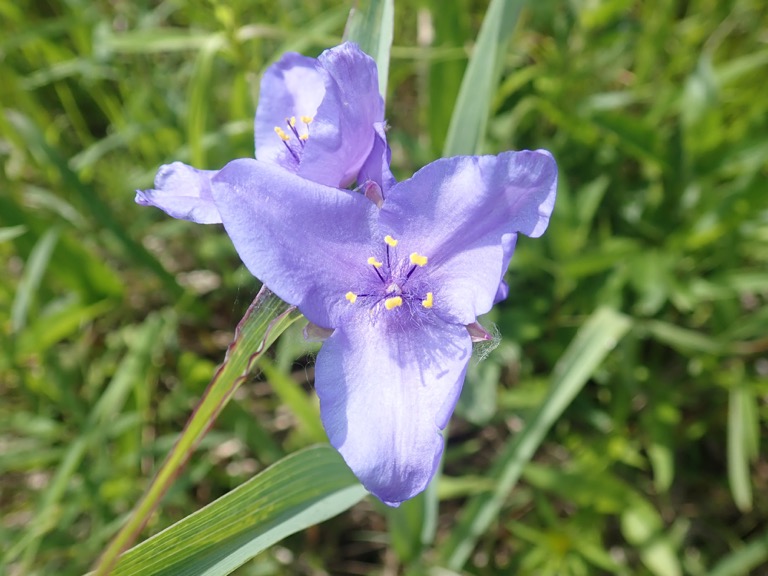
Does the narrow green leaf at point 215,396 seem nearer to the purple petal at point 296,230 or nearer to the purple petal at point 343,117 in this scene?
the purple petal at point 296,230

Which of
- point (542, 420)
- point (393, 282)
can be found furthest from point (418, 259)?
point (542, 420)

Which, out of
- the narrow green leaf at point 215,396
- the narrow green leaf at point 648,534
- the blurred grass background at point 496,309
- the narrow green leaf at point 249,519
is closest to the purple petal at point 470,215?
the narrow green leaf at point 215,396

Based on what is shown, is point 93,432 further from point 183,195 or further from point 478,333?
point 478,333

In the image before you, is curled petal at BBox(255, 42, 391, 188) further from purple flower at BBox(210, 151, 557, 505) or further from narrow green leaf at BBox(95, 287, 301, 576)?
narrow green leaf at BBox(95, 287, 301, 576)

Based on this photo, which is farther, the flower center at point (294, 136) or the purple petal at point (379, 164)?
the flower center at point (294, 136)

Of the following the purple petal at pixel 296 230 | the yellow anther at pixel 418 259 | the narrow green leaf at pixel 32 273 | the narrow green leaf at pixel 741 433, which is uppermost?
the purple petal at pixel 296 230

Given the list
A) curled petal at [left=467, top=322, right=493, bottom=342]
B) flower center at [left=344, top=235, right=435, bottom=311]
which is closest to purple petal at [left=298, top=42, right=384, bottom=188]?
flower center at [left=344, top=235, right=435, bottom=311]
